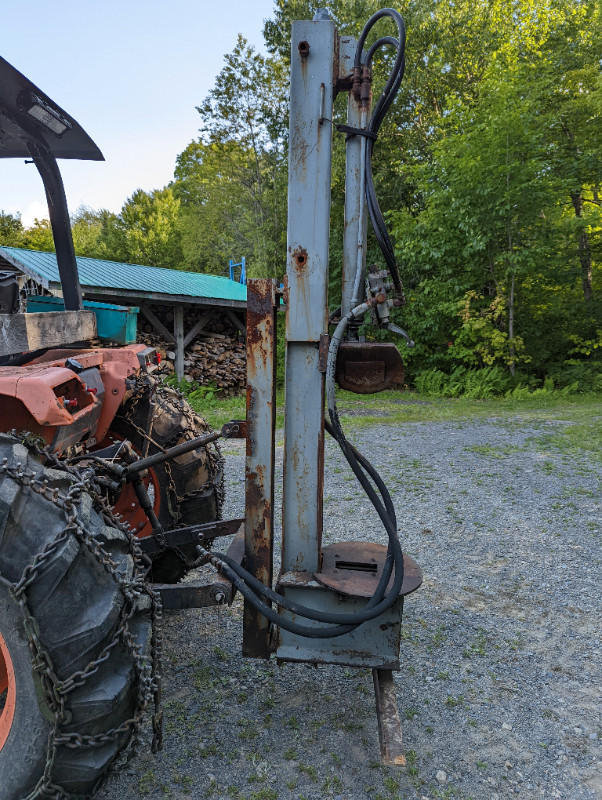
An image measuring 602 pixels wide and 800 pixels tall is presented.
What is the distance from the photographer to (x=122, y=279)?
13289 mm

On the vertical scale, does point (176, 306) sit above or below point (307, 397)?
above

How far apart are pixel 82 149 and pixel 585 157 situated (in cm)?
1630

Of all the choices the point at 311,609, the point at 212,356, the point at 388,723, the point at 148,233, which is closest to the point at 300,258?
the point at 311,609

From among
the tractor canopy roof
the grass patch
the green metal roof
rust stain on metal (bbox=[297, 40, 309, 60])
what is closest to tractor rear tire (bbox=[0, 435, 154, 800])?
the tractor canopy roof

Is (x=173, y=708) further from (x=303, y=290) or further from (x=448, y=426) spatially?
(x=448, y=426)

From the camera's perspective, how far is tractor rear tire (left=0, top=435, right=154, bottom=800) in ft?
5.44

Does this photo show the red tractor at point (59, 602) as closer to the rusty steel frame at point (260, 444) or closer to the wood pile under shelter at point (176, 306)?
the rusty steel frame at point (260, 444)

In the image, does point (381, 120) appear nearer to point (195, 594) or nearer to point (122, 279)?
point (195, 594)

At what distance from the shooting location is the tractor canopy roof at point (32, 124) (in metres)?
2.36

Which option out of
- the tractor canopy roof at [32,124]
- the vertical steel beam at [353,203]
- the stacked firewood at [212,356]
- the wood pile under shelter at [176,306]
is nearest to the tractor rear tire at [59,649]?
the vertical steel beam at [353,203]

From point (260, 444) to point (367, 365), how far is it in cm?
52

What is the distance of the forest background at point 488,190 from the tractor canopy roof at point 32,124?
447 inches

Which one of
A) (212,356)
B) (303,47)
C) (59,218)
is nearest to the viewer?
(303,47)

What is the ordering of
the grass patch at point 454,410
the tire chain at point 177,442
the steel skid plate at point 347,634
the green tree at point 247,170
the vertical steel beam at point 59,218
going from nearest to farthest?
the steel skid plate at point 347,634
the vertical steel beam at point 59,218
the tire chain at point 177,442
the grass patch at point 454,410
the green tree at point 247,170
